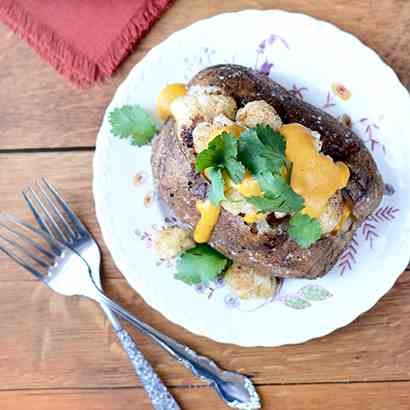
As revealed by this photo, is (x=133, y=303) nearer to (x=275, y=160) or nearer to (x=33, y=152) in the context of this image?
(x=33, y=152)

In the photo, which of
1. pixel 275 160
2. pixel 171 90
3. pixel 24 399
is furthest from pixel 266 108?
pixel 24 399

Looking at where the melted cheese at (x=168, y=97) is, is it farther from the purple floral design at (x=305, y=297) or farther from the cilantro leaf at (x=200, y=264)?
the purple floral design at (x=305, y=297)

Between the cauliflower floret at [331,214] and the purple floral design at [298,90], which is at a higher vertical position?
the purple floral design at [298,90]

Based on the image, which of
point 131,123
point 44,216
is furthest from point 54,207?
point 131,123

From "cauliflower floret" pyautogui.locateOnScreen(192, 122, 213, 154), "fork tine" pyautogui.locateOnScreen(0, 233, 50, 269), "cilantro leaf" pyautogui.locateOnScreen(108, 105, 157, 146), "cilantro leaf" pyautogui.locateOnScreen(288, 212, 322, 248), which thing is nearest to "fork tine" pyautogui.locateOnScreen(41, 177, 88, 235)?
"fork tine" pyautogui.locateOnScreen(0, 233, 50, 269)

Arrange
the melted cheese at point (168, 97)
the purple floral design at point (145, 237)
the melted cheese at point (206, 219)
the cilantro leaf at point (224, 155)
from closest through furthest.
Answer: the cilantro leaf at point (224, 155) < the melted cheese at point (206, 219) < the melted cheese at point (168, 97) < the purple floral design at point (145, 237)

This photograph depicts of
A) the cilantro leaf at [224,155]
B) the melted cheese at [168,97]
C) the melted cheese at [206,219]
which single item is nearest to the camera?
the cilantro leaf at [224,155]

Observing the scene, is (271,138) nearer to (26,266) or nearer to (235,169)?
(235,169)

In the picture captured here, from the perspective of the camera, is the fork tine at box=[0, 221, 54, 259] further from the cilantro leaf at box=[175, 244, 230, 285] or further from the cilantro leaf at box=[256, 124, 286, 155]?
the cilantro leaf at box=[256, 124, 286, 155]

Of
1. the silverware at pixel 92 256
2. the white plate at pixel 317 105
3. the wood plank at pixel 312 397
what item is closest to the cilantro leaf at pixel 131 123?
the white plate at pixel 317 105
